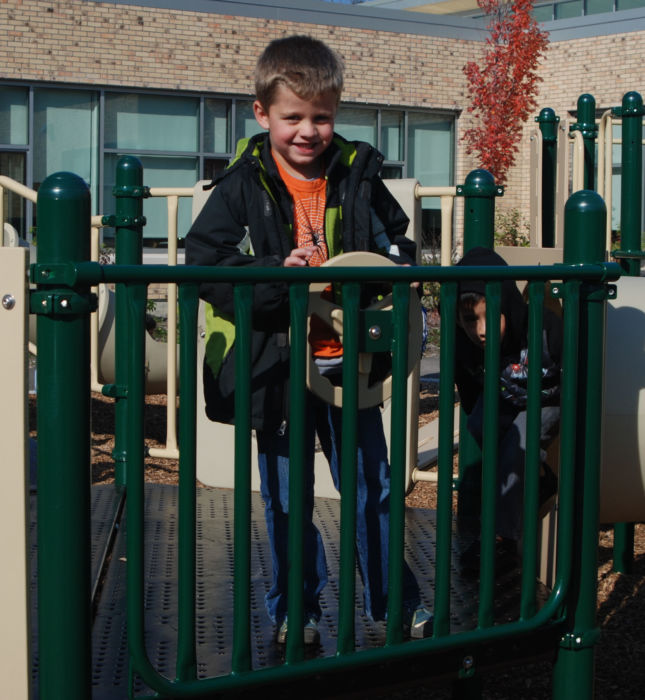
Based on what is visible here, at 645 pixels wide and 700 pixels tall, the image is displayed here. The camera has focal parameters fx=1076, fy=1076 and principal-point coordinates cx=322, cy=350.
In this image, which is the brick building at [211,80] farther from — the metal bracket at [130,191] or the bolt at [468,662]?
the bolt at [468,662]

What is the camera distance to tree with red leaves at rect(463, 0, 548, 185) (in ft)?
55.0

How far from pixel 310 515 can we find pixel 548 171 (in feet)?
15.0

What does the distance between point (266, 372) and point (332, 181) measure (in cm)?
60

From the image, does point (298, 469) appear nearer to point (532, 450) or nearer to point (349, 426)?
point (349, 426)

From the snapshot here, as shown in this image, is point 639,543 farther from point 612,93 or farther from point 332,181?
point 612,93

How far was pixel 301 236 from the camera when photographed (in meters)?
2.74

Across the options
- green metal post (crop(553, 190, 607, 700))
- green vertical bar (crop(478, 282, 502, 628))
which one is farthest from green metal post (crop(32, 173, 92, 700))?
green metal post (crop(553, 190, 607, 700))

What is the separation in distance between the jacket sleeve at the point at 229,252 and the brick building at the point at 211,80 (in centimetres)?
1299

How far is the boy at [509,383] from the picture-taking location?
2.93 meters

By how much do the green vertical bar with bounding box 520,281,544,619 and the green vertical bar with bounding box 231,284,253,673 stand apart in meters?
0.67

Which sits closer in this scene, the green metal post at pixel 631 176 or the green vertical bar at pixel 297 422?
the green vertical bar at pixel 297 422

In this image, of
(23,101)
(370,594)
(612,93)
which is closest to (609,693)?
(370,594)

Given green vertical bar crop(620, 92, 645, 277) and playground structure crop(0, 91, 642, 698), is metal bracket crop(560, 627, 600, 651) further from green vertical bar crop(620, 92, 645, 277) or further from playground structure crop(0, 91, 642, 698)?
green vertical bar crop(620, 92, 645, 277)

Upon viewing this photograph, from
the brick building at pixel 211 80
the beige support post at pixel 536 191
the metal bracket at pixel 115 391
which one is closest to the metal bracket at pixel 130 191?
the metal bracket at pixel 115 391
